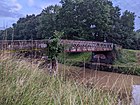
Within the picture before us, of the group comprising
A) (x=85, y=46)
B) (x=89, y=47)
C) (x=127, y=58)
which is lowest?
(x=127, y=58)

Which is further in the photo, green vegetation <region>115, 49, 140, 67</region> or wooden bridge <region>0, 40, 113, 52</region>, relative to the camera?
green vegetation <region>115, 49, 140, 67</region>

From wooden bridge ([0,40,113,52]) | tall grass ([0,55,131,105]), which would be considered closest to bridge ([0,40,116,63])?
wooden bridge ([0,40,113,52])

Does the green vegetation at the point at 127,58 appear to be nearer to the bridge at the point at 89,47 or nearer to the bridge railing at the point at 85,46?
the bridge at the point at 89,47

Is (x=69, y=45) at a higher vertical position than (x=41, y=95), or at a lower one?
higher

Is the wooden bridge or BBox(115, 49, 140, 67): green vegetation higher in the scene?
the wooden bridge

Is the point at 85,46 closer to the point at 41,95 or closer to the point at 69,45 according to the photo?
the point at 69,45

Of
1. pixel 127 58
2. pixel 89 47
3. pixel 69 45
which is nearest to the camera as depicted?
pixel 69 45

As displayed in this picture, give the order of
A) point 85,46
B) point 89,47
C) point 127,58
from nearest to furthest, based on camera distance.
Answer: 1. point 85,46
2. point 89,47
3. point 127,58

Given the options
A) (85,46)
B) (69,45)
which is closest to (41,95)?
(69,45)

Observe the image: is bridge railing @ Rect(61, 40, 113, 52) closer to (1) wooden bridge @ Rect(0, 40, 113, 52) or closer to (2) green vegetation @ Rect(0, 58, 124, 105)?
(1) wooden bridge @ Rect(0, 40, 113, 52)

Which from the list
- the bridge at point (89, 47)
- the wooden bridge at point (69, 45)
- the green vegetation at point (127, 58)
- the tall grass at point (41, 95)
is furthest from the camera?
the green vegetation at point (127, 58)

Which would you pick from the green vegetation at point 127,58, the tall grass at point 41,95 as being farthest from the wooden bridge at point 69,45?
the tall grass at point 41,95

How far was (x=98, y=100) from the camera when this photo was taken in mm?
3820

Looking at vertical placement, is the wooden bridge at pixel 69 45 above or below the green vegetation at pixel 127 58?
above
